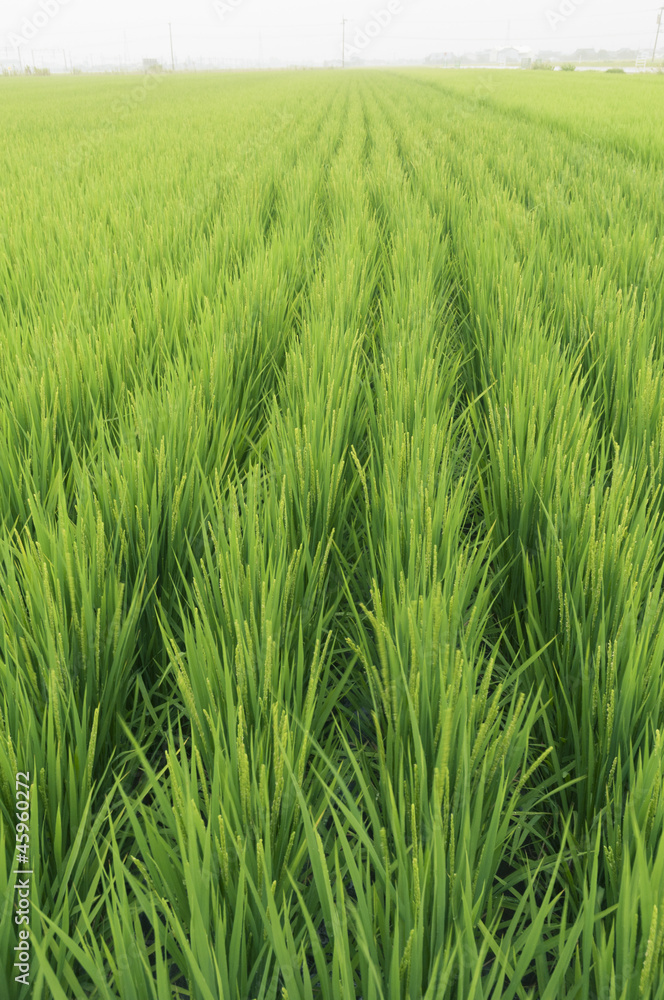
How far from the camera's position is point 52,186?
3.44m

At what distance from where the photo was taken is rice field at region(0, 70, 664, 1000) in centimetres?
50

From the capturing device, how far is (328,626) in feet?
3.21

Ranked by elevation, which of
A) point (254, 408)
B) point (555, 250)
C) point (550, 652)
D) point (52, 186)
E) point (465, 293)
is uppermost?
point (52, 186)

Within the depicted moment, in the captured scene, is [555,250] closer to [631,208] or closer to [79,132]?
[631,208]

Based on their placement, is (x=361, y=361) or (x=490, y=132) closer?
(x=361, y=361)

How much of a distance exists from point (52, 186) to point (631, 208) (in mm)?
2942

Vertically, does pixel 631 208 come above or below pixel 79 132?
below

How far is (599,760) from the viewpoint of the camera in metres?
0.69

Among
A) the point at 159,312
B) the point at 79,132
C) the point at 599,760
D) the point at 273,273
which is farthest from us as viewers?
the point at 79,132

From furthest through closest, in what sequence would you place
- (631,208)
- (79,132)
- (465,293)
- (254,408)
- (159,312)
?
1. (79,132)
2. (631,208)
3. (465,293)
4. (159,312)
5. (254,408)

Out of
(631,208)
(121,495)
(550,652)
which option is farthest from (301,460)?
(631,208)

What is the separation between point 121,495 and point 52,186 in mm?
3281

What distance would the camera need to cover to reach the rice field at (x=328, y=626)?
50 centimetres

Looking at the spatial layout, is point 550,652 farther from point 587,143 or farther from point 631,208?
point 587,143
